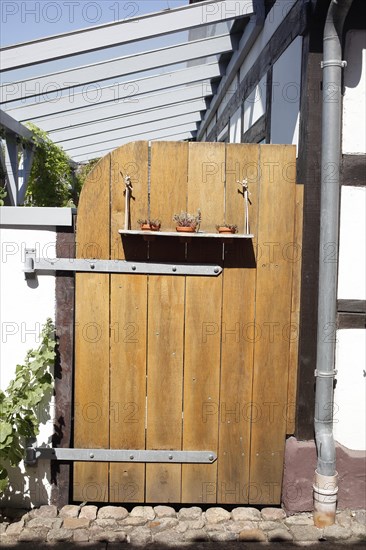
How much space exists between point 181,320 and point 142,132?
5.34 m

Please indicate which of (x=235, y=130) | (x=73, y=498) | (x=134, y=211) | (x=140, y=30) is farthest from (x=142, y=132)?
(x=73, y=498)

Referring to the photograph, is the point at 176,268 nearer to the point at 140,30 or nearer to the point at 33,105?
the point at 140,30

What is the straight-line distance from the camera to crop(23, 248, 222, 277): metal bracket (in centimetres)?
303

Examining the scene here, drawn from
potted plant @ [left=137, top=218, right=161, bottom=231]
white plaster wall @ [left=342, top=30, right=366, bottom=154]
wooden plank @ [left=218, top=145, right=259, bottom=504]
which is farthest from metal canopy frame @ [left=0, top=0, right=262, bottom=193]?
potted plant @ [left=137, top=218, right=161, bottom=231]

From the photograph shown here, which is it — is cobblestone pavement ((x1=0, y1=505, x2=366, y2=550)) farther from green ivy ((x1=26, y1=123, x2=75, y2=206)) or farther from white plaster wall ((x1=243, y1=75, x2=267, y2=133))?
green ivy ((x1=26, y1=123, x2=75, y2=206))

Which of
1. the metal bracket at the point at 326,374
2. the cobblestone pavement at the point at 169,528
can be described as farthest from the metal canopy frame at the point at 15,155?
the metal bracket at the point at 326,374

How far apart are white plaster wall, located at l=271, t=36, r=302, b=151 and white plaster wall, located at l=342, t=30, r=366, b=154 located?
0.98ft

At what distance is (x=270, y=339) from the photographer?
10.1 feet

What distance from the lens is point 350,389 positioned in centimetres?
311

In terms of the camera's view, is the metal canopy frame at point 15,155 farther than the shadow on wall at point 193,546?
Yes

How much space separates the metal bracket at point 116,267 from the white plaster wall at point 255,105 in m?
1.89

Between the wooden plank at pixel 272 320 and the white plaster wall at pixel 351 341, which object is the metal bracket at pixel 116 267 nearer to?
the wooden plank at pixel 272 320

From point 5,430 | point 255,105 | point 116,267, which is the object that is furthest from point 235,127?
point 5,430

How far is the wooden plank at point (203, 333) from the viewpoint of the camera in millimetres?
3002
